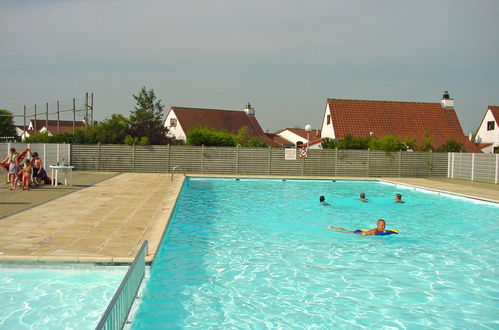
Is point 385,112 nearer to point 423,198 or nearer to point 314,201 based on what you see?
point 423,198

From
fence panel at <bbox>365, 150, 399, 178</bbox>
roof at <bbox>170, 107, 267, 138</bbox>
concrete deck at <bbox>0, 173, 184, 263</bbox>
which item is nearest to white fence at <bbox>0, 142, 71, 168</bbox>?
concrete deck at <bbox>0, 173, 184, 263</bbox>

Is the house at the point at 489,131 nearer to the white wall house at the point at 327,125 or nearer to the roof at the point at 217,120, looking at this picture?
the white wall house at the point at 327,125

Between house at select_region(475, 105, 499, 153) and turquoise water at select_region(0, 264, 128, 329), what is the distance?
4143 cm

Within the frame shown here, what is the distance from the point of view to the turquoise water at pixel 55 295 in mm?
5043

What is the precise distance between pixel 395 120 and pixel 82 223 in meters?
34.4

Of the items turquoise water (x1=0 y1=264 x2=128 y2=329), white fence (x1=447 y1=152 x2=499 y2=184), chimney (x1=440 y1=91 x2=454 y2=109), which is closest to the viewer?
turquoise water (x1=0 y1=264 x2=128 y2=329)

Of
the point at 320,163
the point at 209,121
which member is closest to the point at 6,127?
the point at 209,121

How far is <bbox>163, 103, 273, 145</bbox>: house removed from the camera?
149ft

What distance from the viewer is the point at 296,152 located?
1026 inches

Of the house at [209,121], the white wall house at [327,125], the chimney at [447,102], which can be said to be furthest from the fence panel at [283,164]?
the chimney at [447,102]

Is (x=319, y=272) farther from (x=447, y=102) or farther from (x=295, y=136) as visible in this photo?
(x=295, y=136)

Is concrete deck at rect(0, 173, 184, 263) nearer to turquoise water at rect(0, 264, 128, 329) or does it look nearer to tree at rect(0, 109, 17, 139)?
turquoise water at rect(0, 264, 128, 329)

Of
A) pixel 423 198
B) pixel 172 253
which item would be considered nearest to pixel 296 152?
pixel 423 198

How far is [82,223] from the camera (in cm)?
890
